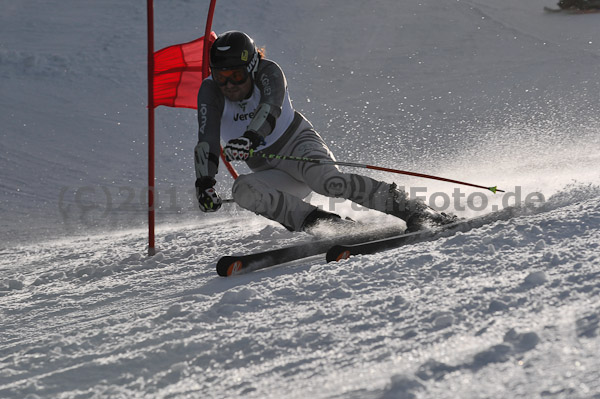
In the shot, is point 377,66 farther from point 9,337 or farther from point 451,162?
point 9,337

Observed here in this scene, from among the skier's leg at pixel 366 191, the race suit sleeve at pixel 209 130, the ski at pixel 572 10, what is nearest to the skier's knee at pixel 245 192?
the race suit sleeve at pixel 209 130

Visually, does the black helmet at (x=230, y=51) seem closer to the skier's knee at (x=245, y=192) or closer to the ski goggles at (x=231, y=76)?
the ski goggles at (x=231, y=76)

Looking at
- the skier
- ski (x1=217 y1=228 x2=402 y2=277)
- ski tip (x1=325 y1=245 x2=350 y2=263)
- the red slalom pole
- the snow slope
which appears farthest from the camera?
the red slalom pole

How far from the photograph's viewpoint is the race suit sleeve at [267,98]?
11.5ft

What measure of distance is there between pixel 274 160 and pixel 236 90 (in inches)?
17.9

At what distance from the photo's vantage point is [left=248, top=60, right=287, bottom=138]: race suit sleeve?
3.49 m

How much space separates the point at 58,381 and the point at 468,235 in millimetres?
1711

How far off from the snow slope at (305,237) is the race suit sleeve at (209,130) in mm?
536

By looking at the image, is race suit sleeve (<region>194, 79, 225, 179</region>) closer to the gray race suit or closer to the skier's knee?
the gray race suit

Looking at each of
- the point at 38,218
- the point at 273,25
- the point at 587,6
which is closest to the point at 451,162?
the point at 38,218

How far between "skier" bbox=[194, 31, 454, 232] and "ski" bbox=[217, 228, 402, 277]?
0.79 feet

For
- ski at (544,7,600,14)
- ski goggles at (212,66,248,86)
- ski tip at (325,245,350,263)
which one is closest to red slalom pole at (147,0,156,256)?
ski goggles at (212,66,248,86)

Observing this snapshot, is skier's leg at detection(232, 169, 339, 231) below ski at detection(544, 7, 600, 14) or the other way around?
below

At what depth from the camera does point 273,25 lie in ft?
38.1
